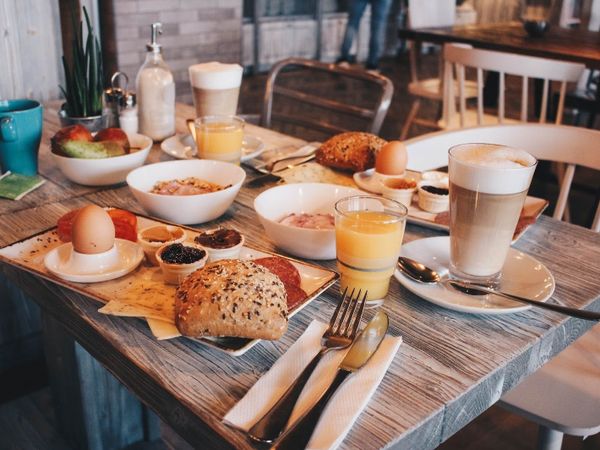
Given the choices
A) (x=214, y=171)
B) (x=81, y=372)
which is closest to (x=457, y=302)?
(x=214, y=171)

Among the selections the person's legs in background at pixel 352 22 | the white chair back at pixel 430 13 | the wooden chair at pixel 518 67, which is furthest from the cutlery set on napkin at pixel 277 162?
the person's legs in background at pixel 352 22

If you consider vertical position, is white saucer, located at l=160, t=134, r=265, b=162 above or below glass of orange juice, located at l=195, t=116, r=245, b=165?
below

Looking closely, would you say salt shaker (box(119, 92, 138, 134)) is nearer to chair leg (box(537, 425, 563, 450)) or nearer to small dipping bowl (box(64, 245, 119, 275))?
small dipping bowl (box(64, 245, 119, 275))

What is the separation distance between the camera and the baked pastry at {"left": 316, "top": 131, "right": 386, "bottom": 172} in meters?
1.55

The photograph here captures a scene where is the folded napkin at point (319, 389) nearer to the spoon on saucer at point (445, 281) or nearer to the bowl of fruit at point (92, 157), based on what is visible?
the spoon on saucer at point (445, 281)

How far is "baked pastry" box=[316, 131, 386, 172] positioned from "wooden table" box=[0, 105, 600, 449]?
520mm

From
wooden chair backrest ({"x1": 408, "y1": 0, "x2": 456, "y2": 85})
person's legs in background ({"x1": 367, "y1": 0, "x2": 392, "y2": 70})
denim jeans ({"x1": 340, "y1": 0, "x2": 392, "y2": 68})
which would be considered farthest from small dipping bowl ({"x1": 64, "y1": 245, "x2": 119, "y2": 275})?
person's legs in background ({"x1": 367, "y1": 0, "x2": 392, "y2": 70})

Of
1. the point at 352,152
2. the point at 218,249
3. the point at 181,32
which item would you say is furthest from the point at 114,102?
the point at 181,32

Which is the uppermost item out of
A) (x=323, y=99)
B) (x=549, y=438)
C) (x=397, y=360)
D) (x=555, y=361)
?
(x=323, y=99)

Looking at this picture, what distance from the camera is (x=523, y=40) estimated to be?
375 cm

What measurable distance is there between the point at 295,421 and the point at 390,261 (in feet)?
1.12

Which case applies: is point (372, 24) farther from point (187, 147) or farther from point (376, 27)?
point (187, 147)

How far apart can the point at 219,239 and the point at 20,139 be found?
739 millimetres

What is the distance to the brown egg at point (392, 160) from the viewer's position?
56.1 inches
